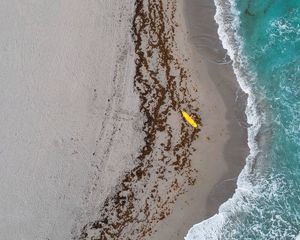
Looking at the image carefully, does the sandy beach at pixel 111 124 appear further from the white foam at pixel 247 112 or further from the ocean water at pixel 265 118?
the ocean water at pixel 265 118

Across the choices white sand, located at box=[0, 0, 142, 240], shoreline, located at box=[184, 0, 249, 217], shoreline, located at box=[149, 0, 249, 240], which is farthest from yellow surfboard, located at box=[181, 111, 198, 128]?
white sand, located at box=[0, 0, 142, 240]

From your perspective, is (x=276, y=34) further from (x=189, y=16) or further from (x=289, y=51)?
Result: (x=189, y=16)

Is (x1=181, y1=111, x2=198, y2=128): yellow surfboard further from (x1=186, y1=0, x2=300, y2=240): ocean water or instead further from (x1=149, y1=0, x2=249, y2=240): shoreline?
(x1=186, y1=0, x2=300, y2=240): ocean water

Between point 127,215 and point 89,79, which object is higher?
point 89,79

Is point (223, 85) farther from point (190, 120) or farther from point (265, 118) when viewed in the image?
point (265, 118)

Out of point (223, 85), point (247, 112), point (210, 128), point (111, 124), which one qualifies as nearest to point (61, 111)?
point (111, 124)

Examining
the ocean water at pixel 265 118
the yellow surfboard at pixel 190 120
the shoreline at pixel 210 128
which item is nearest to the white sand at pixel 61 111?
the yellow surfboard at pixel 190 120

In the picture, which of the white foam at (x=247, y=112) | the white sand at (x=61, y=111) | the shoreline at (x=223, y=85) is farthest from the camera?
→ the shoreline at (x=223, y=85)

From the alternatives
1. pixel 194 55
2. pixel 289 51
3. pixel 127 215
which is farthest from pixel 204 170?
pixel 289 51
